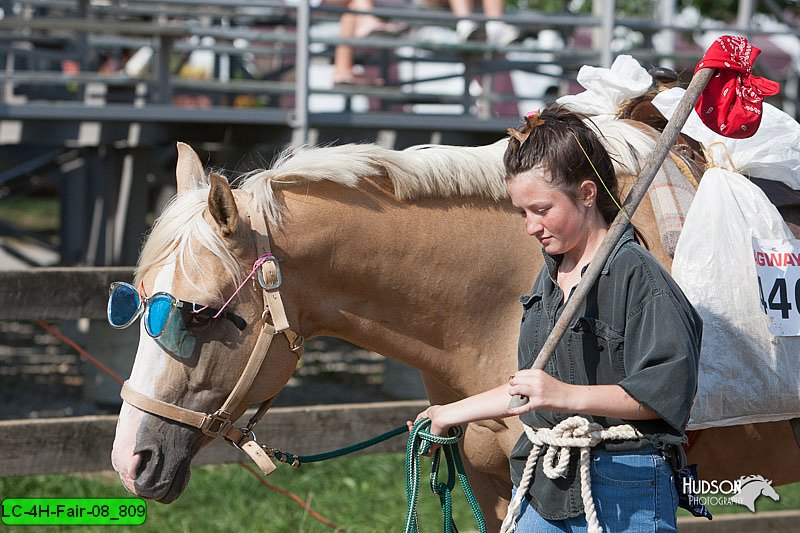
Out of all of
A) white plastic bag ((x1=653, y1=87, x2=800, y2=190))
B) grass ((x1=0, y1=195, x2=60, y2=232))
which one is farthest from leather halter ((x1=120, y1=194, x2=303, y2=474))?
grass ((x1=0, y1=195, x2=60, y2=232))

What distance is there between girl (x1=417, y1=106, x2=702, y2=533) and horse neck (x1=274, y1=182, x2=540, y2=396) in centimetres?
54

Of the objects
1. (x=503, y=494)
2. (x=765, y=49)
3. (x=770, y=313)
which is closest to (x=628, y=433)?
(x=770, y=313)

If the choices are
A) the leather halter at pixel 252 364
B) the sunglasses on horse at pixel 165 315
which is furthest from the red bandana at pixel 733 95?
the sunglasses on horse at pixel 165 315

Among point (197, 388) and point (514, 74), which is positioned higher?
point (197, 388)

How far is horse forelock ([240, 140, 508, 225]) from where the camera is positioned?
103 inches

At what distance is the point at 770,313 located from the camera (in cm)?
261

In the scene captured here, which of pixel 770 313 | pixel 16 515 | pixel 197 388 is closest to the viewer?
pixel 197 388

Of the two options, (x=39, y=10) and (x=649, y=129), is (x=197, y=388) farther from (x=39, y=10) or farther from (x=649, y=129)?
(x=39, y=10)

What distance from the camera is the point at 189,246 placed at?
2.42 metres

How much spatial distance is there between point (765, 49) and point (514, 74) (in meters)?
6.26

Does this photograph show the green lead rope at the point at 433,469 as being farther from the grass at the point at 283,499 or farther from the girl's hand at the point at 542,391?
the grass at the point at 283,499

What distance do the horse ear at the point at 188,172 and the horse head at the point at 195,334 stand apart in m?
0.17

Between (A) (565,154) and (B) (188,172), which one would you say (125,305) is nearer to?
(B) (188,172)

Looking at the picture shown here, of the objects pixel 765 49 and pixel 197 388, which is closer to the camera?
pixel 197 388
